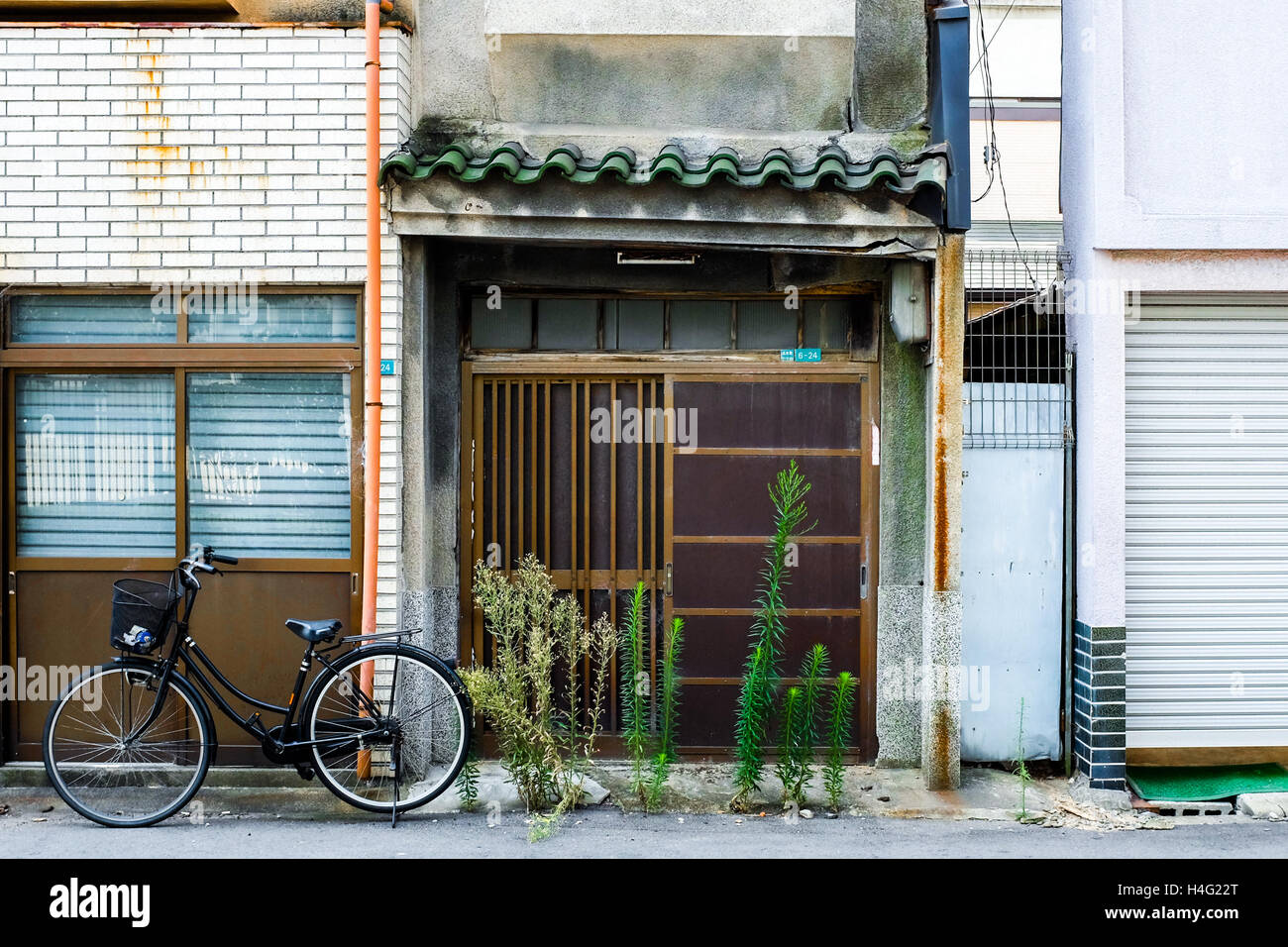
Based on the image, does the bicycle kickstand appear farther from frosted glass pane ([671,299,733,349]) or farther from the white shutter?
the white shutter

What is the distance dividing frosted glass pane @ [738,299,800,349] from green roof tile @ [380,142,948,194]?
3.57 feet

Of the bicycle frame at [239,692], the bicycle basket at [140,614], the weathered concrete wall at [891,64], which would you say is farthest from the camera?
the weathered concrete wall at [891,64]

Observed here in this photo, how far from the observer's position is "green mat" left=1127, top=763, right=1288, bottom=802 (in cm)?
643

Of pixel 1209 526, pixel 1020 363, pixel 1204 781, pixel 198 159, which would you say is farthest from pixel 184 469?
pixel 1204 781

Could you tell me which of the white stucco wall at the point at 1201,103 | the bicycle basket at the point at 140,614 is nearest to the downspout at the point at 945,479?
the white stucco wall at the point at 1201,103

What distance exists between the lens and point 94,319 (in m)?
6.47

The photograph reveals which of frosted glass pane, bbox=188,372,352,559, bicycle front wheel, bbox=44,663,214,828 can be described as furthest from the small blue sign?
bicycle front wheel, bbox=44,663,214,828

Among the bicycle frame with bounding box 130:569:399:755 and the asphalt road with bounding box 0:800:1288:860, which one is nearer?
the asphalt road with bounding box 0:800:1288:860

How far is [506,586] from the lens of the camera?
6133 millimetres

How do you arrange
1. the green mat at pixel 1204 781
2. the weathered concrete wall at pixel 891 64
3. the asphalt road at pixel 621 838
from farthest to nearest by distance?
1. the weathered concrete wall at pixel 891 64
2. the green mat at pixel 1204 781
3. the asphalt road at pixel 621 838

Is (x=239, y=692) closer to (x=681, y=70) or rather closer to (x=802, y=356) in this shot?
(x=802, y=356)

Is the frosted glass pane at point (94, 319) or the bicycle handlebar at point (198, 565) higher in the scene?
the frosted glass pane at point (94, 319)

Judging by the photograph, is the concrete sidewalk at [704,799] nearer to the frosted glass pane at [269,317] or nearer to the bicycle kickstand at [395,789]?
the bicycle kickstand at [395,789]

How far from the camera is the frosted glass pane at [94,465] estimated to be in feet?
21.4
